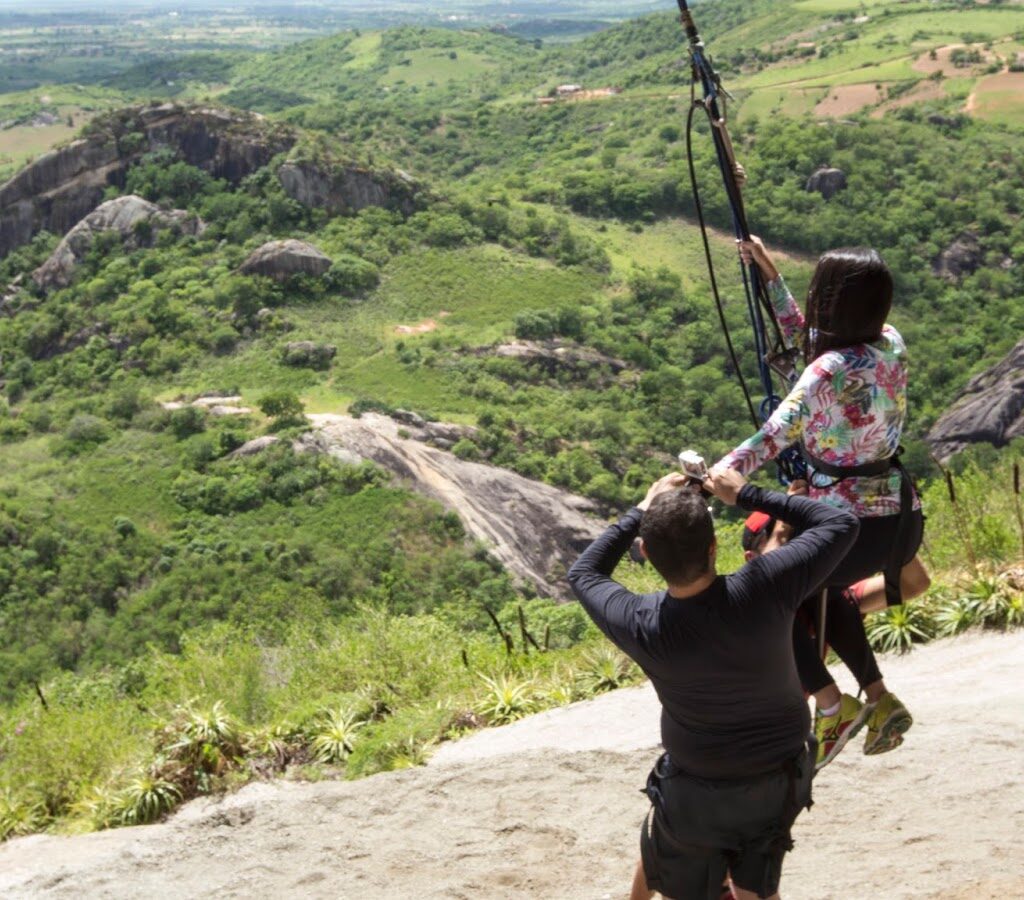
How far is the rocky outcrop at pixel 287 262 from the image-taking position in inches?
2266

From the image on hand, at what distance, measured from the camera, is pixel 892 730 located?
469 cm

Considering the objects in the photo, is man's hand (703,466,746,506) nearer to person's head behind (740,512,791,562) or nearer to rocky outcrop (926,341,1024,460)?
person's head behind (740,512,791,562)

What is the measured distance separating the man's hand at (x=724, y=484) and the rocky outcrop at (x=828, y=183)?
7440 centimetres

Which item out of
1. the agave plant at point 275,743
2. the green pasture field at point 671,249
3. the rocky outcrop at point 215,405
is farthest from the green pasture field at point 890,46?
the agave plant at point 275,743

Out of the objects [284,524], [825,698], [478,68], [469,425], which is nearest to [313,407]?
[469,425]

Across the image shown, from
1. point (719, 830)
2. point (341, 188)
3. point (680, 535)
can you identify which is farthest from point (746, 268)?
point (341, 188)

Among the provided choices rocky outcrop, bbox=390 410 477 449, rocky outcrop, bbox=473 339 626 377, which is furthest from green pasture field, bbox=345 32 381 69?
rocky outcrop, bbox=390 410 477 449

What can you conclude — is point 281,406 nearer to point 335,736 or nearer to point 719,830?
point 335,736

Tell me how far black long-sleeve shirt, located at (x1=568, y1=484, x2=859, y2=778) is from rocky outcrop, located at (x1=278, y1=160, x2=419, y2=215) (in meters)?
62.7

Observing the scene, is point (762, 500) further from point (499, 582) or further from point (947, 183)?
point (947, 183)

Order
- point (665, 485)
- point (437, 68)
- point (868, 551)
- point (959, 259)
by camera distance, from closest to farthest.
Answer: point (665, 485)
point (868, 551)
point (959, 259)
point (437, 68)

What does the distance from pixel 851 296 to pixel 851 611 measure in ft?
4.02

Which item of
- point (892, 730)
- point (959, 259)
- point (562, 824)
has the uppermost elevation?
point (892, 730)

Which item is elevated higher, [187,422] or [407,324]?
[407,324]
